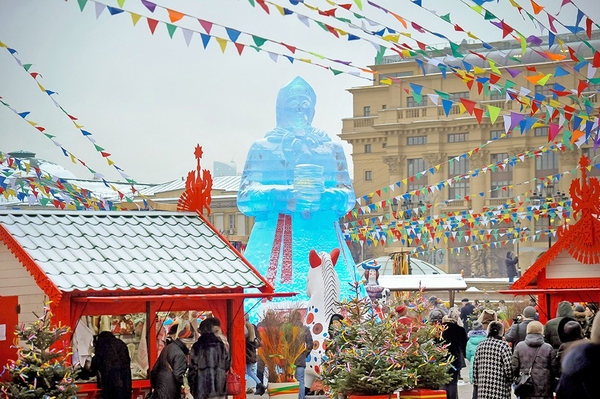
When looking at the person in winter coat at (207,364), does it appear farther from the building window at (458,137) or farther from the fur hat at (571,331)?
the building window at (458,137)

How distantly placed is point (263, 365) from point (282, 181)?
6938 millimetres

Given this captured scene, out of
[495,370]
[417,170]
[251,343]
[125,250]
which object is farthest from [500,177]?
[495,370]

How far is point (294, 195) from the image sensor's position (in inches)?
977

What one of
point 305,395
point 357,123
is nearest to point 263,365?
point 305,395

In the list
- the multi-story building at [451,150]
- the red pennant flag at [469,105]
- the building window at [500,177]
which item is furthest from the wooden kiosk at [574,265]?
the building window at [500,177]

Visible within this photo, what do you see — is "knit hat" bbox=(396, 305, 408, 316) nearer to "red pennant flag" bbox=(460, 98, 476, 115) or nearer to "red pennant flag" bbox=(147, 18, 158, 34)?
"red pennant flag" bbox=(460, 98, 476, 115)

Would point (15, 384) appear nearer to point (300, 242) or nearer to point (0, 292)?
point (0, 292)

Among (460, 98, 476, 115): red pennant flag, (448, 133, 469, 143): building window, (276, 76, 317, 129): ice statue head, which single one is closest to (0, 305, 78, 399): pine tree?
(460, 98, 476, 115): red pennant flag

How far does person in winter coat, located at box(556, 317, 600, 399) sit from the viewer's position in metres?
6.57

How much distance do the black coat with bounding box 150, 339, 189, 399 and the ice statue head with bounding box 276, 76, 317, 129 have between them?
1412 cm

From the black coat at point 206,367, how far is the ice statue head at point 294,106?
13.8 meters

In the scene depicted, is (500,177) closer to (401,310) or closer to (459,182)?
(459,182)

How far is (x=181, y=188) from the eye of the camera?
70.9 m

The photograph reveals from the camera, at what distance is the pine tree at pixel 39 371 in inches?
420
